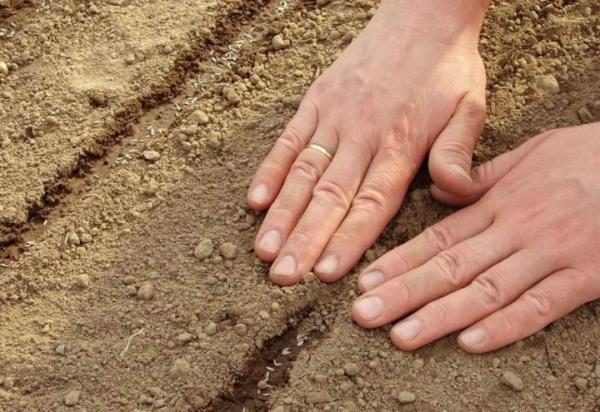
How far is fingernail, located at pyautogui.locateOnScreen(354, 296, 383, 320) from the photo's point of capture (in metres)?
1.91

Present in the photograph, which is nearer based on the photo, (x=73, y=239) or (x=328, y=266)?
(x=328, y=266)

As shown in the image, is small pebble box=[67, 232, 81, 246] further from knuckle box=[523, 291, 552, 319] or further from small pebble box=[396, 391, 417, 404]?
knuckle box=[523, 291, 552, 319]

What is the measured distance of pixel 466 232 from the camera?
1.99m

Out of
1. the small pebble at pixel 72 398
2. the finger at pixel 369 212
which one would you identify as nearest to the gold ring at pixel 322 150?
the finger at pixel 369 212

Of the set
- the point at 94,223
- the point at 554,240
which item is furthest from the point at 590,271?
the point at 94,223

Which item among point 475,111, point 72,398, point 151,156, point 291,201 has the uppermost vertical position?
point 475,111

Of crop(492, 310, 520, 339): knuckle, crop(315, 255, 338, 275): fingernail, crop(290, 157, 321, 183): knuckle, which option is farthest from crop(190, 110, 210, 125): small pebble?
crop(492, 310, 520, 339): knuckle

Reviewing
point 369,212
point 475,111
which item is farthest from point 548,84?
point 369,212

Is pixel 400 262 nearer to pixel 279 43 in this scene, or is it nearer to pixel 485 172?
pixel 485 172

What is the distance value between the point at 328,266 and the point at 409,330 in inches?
9.0

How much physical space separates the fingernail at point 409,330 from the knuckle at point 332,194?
312mm

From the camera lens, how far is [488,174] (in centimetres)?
208

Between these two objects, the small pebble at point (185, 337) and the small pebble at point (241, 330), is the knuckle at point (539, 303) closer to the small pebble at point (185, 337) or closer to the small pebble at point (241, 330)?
A: the small pebble at point (241, 330)

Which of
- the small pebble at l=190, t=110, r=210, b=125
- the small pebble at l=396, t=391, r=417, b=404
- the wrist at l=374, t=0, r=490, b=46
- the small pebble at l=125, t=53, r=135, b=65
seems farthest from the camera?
the small pebble at l=125, t=53, r=135, b=65
